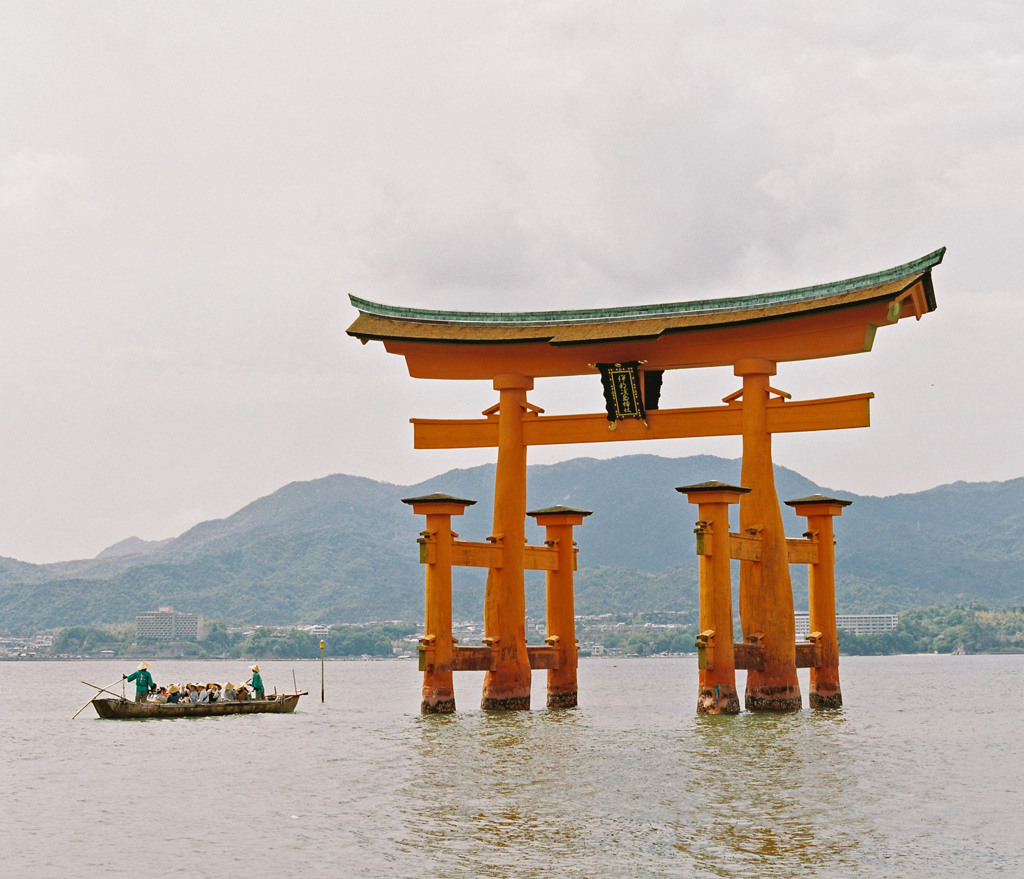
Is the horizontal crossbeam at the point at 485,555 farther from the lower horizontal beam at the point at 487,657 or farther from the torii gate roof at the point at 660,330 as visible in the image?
the torii gate roof at the point at 660,330

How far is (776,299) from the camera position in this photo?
1194 inches

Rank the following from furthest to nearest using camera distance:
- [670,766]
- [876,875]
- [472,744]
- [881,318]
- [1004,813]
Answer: [881,318] → [472,744] → [670,766] → [1004,813] → [876,875]

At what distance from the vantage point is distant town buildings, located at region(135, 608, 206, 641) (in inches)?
6373

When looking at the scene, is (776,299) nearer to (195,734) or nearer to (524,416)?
(524,416)

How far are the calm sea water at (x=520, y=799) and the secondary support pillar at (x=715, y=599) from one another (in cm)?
75

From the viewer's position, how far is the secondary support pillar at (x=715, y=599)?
27.6 meters

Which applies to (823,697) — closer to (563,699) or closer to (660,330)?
(563,699)

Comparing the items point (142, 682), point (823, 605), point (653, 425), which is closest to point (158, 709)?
point (142, 682)

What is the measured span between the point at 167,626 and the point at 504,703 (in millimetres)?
140215

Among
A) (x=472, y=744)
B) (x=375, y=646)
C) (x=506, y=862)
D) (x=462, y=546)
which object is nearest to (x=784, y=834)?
(x=506, y=862)

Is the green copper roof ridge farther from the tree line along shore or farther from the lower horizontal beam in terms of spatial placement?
the tree line along shore

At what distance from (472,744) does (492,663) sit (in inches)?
217

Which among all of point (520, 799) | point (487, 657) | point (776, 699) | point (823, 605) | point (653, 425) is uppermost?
point (653, 425)

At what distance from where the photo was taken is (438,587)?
1160 inches
